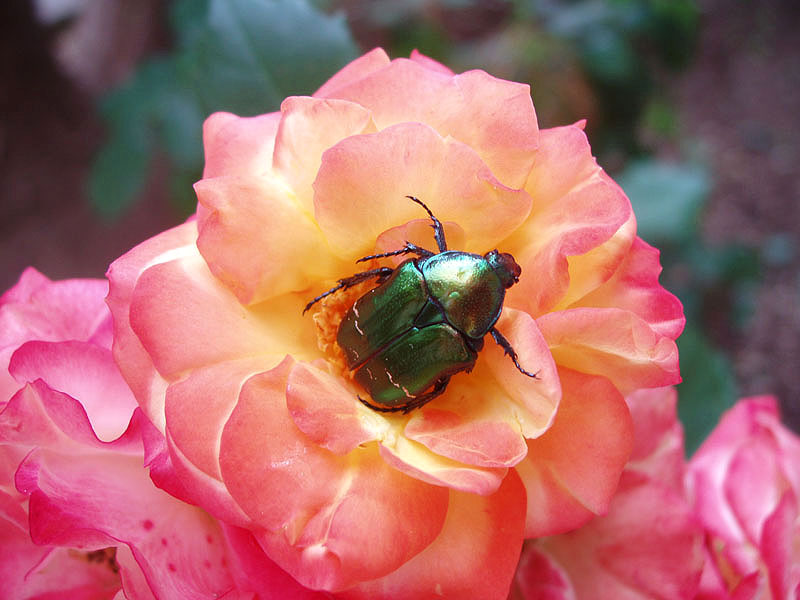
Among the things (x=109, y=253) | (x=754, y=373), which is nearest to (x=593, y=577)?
(x=109, y=253)

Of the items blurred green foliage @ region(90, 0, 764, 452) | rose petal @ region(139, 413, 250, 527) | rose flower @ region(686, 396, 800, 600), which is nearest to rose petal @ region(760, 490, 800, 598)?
rose flower @ region(686, 396, 800, 600)

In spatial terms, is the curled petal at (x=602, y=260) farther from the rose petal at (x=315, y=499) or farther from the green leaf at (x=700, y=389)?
the green leaf at (x=700, y=389)

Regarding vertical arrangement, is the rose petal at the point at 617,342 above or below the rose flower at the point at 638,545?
above

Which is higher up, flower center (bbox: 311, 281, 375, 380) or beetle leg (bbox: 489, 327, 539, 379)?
flower center (bbox: 311, 281, 375, 380)

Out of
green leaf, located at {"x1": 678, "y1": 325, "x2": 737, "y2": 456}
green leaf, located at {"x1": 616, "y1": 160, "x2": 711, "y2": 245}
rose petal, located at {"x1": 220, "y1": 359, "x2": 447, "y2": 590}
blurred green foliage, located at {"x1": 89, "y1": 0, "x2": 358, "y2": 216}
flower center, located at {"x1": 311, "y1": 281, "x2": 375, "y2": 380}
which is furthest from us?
green leaf, located at {"x1": 616, "y1": 160, "x2": 711, "y2": 245}

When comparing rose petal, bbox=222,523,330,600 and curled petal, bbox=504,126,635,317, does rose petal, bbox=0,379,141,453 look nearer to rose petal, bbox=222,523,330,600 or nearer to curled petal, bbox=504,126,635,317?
rose petal, bbox=222,523,330,600

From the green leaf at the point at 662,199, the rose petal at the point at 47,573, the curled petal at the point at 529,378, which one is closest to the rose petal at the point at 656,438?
the curled petal at the point at 529,378
